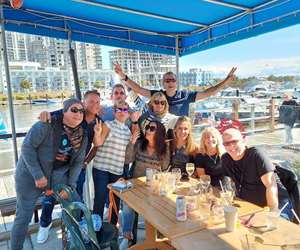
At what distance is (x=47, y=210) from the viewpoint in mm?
2938

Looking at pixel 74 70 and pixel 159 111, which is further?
pixel 74 70

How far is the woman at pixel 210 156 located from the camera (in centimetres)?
255

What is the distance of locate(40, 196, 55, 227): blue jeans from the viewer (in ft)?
9.51

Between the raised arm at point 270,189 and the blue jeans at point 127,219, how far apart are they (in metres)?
1.23

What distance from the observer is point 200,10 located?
307cm

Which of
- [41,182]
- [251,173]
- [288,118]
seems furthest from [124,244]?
[288,118]

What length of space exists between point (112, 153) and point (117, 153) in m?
0.04

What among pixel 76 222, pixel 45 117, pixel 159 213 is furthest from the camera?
pixel 45 117

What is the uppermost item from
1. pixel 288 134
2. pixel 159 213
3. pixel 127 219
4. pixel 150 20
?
pixel 150 20

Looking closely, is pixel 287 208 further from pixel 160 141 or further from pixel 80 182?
pixel 80 182

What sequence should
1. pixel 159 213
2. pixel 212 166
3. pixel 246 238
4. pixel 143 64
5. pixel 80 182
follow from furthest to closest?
1. pixel 143 64
2. pixel 80 182
3. pixel 212 166
4. pixel 159 213
5. pixel 246 238

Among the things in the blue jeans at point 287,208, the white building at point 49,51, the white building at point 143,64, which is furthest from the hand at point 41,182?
the white building at point 143,64

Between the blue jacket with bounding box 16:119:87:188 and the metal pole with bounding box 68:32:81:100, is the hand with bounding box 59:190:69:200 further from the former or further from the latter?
the metal pole with bounding box 68:32:81:100

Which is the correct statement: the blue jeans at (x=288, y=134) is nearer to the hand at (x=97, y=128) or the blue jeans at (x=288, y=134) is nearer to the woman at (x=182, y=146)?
the woman at (x=182, y=146)
